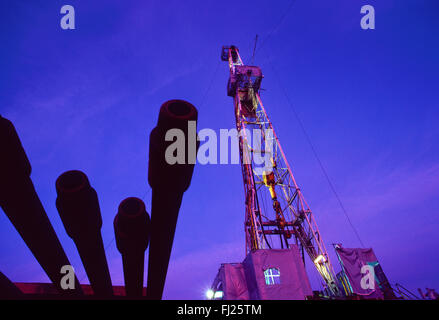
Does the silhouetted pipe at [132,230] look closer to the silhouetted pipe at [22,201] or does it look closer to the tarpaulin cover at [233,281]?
the silhouetted pipe at [22,201]

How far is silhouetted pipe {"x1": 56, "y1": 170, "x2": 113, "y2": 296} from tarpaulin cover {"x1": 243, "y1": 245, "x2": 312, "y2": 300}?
12007 millimetres

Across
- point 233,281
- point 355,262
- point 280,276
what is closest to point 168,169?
point 280,276

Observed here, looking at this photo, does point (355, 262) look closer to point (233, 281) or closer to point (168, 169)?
point (233, 281)

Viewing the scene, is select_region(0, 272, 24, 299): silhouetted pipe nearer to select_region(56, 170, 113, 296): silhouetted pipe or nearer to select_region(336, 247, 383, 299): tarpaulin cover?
select_region(56, 170, 113, 296): silhouetted pipe

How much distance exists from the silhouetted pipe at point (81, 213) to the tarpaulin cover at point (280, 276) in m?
12.0

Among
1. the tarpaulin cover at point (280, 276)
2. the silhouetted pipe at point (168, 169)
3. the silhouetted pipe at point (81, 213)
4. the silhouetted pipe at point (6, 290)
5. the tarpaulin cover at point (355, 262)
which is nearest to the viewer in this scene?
the silhouetted pipe at point (168, 169)

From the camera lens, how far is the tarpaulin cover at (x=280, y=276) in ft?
38.7

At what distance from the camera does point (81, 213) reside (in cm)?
135

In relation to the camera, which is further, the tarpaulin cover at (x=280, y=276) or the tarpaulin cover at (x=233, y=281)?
the tarpaulin cover at (x=233, y=281)

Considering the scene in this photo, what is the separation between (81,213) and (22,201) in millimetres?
297

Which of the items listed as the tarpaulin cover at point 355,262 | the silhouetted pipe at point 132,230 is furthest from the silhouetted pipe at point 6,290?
the tarpaulin cover at point 355,262

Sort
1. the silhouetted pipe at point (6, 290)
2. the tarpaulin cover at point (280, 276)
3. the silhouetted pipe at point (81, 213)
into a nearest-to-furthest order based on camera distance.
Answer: the silhouetted pipe at point (81, 213), the silhouetted pipe at point (6, 290), the tarpaulin cover at point (280, 276)
